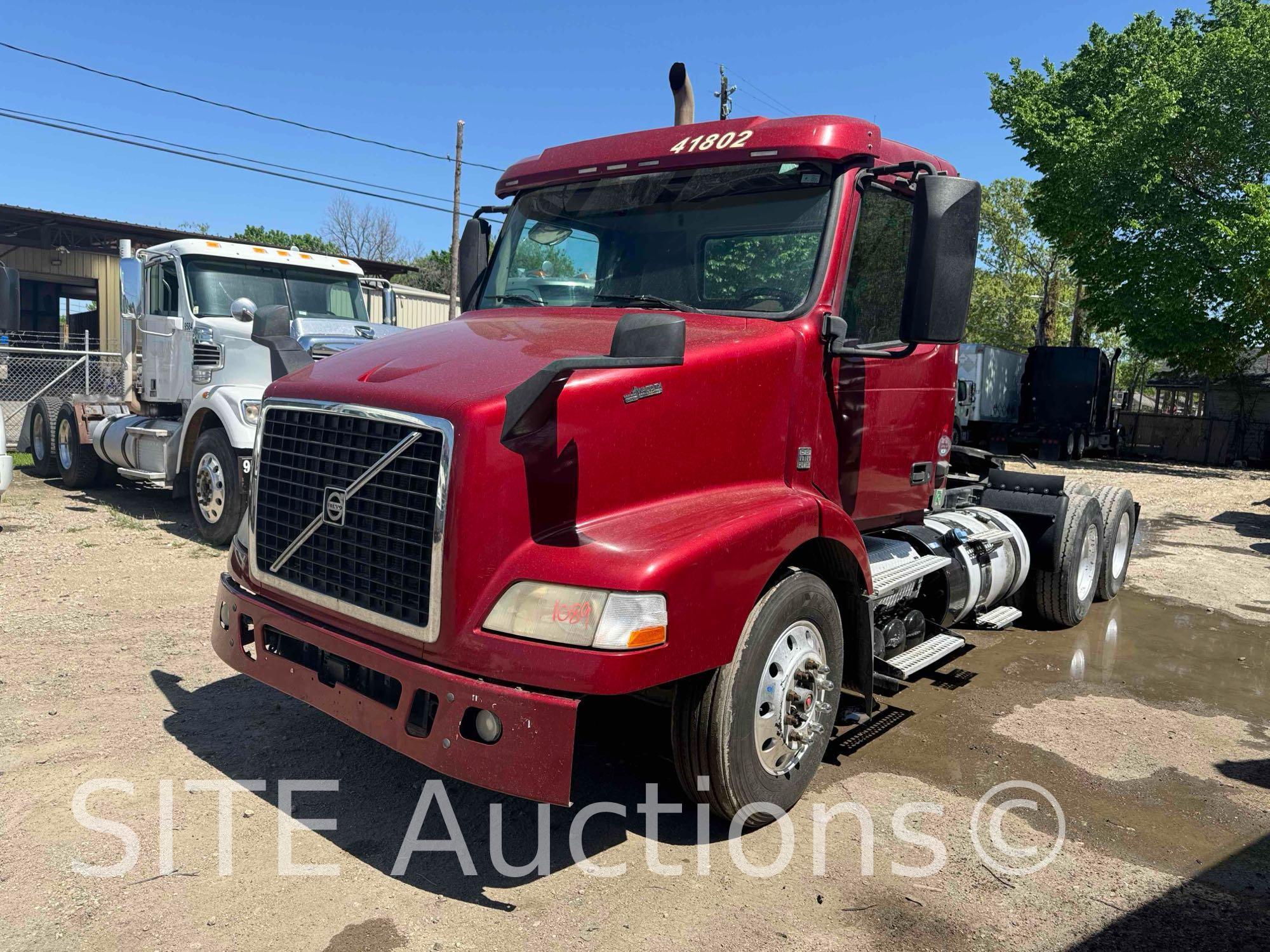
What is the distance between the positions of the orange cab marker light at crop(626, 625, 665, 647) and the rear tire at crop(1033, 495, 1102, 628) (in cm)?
496

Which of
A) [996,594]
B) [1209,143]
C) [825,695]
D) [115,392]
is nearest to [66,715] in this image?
[825,695]

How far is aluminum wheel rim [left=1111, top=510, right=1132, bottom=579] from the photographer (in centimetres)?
802

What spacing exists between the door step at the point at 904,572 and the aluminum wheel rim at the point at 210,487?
603 cm

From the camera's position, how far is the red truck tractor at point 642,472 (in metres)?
3.10

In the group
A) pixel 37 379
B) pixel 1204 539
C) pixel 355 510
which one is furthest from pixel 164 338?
pixel 1204 539

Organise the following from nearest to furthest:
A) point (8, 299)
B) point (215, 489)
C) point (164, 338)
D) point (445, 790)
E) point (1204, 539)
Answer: point (445, 790), point (8, 299), point (215, 489), point (164, 338), point (1204, 539)

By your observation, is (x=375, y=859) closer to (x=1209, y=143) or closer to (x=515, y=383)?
(x=515, y=383)

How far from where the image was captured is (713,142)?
4.41 m

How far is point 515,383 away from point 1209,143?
26404 millimetres

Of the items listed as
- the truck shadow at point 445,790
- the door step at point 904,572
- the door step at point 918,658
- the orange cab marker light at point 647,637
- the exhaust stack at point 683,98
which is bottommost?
the truck shadow at point 445,790

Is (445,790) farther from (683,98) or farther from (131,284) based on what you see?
(131,284)

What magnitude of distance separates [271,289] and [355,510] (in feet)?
25.3

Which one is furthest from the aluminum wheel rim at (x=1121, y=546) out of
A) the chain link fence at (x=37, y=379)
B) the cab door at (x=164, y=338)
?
the chain link fence at (x=37, y=379)

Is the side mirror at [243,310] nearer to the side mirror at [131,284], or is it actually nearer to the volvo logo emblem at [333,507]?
the side mirror at [131,284]
